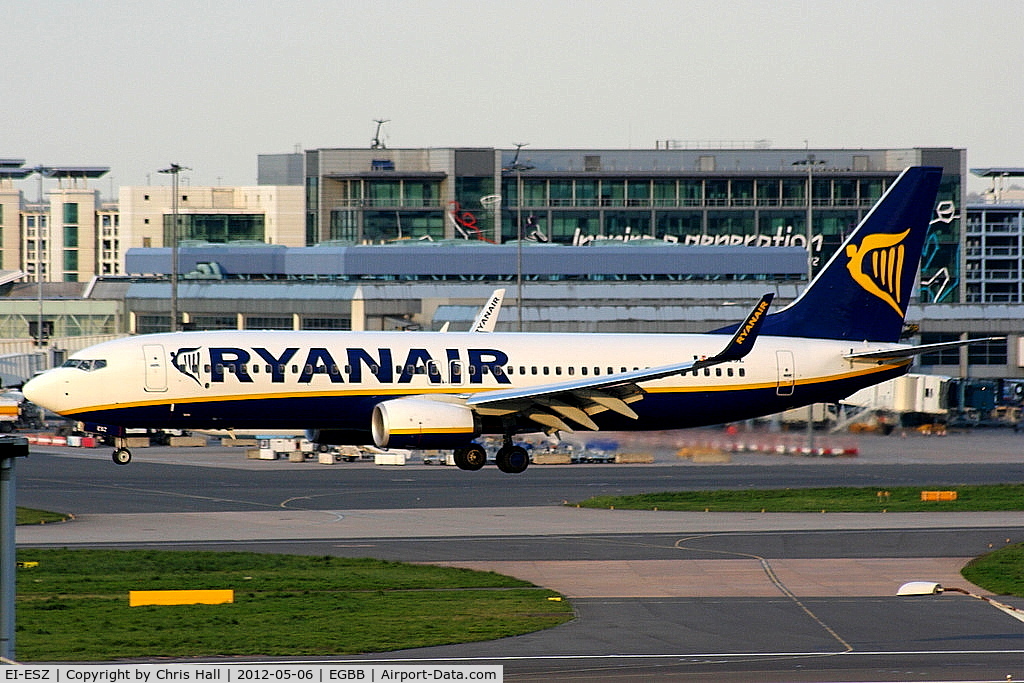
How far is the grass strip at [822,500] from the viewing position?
214 ft

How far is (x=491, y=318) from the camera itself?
2749 inches

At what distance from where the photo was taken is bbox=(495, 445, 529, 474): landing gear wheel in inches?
2104

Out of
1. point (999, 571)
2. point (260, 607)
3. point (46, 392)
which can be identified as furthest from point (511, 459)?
point (999, 571)

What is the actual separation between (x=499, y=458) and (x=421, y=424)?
16.1 ft

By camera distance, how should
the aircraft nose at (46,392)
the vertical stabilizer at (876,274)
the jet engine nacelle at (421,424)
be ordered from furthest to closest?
the vertical stabilizer at (876,274) < the aircraft nose at (46,392) < the jet engine nacelle at (421,424)

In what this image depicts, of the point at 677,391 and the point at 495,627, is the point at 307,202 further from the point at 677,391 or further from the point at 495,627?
the point at 495,627

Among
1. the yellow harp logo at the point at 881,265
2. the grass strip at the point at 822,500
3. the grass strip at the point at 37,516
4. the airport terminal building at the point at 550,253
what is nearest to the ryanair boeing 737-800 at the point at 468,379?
the yellow harp logo at the point at 881,265

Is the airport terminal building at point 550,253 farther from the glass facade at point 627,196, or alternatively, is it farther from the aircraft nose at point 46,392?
the aircraft nose at point 46,392

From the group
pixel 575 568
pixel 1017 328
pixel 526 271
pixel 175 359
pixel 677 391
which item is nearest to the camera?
pixel 575 568

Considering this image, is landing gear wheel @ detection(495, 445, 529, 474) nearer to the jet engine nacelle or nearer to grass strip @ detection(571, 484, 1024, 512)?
the jet engine nacelle

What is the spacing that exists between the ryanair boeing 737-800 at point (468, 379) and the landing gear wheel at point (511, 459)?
0.23 ft

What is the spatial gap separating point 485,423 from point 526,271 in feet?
307

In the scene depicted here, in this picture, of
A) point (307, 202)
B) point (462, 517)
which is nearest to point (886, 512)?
point (462, 517)

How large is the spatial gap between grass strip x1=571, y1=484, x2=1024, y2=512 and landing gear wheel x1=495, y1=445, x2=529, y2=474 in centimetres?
1246
